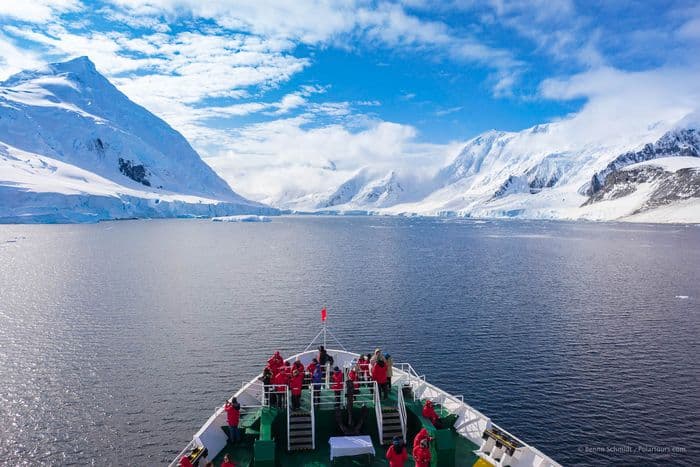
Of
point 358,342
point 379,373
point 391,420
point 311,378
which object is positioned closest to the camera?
point 391,420

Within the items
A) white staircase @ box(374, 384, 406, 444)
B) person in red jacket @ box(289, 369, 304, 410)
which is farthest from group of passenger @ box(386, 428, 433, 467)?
person in red jacket @ box(289, 369, 304, 410)

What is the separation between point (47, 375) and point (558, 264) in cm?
9123

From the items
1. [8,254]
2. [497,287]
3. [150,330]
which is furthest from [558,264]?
[8,254]

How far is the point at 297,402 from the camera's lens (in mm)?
→ 21781

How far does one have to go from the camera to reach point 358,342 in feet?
156

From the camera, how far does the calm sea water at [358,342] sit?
29734mm

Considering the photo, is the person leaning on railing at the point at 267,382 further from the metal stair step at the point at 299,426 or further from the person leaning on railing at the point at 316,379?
the person leaning on railing at the point at 316,379

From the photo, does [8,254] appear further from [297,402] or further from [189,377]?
[297,402]

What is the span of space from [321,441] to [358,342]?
26.5 meters

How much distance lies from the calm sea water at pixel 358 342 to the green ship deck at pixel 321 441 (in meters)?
9.16

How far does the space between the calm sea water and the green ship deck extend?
9165mm

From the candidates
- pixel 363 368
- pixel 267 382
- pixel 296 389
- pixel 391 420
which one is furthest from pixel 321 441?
pixel 363 368

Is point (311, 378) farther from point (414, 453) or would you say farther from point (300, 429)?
point (414, 453)

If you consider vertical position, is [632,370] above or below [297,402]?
below
